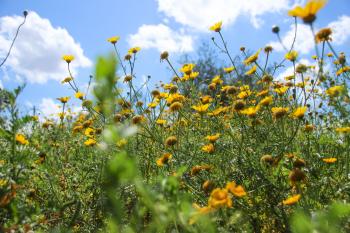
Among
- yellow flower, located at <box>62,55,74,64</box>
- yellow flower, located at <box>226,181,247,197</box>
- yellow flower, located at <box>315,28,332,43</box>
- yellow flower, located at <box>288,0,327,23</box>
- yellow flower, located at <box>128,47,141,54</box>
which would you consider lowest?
yellow flower, located at <box>226,181,247,197</box>

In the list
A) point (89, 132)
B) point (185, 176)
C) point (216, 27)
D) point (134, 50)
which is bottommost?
point (185, 176)

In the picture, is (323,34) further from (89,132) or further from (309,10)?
(89,132)

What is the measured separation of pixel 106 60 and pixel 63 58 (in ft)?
12.3

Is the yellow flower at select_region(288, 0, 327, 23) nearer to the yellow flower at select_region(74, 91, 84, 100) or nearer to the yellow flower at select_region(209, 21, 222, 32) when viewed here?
the yellow flower at select_region(209, 21, 222, 32)

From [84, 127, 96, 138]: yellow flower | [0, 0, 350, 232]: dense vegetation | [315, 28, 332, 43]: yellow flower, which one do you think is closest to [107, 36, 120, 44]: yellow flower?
[0, 0, 350, 232]: dense vegetation

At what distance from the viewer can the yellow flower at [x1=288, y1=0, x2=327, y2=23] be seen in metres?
1.69

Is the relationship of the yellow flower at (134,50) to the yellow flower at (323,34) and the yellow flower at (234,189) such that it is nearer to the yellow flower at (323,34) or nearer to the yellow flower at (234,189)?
the yellow flower at (323,34)

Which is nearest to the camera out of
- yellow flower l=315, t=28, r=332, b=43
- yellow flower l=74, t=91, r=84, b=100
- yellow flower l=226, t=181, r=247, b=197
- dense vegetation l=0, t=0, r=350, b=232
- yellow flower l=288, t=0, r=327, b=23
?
dense vegetation l=0, t=0, r=350, b=232

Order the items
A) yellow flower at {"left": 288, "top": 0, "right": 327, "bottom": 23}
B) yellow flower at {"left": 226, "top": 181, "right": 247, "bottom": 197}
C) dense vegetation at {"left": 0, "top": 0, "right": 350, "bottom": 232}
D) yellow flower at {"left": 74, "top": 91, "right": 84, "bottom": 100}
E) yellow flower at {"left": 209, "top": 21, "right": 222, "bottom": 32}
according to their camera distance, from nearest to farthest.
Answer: dense vegetation at {"left": 0, "top": 0, "right": 350, "bottom": 232} < yellow flower at {"left": 226, "top": 181, "right": 247, "bottom": 197} < yellow flower at {"left": 288, "top": 0, "right": 327, "bottom": 23} < yellow flower at {"left": 209, "top": 21, "right": 222, "bottom": 32} < yellow flower at {"left": 74, "top": 91, "right": 84, "bottom": 100}

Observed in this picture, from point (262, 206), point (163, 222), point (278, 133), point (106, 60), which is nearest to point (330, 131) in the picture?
point (278, 133)

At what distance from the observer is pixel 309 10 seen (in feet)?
5.58

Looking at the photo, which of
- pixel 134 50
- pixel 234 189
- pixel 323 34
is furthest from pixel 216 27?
pixel 234 189

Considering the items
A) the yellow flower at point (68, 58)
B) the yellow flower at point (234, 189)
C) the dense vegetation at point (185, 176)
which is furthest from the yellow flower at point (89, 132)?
the yellow flower at point (234, 189)

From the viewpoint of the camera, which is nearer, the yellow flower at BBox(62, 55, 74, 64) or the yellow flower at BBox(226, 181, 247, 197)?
the yellow flower at BBox(226, 181, 247, 197)
